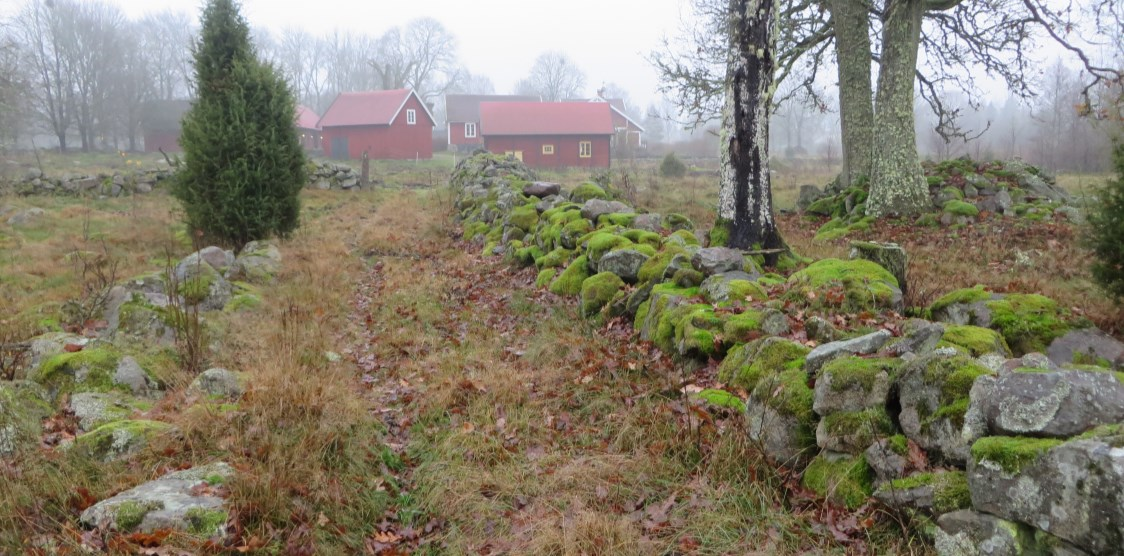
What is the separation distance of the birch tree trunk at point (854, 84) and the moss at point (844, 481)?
40.5ft

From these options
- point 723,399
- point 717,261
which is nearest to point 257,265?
point 717,261

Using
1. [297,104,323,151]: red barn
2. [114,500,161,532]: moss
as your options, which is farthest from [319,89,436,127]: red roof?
[114,500,161,532]: moss

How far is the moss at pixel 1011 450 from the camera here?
249 centimetres

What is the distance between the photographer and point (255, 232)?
38.7ft

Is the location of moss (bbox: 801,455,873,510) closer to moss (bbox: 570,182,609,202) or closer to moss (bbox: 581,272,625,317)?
moss (bbox: 581,272,625,317)

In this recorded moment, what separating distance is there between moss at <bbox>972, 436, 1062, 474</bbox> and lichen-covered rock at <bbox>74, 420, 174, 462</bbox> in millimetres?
4320

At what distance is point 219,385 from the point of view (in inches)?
193

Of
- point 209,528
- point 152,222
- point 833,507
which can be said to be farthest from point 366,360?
point 152,222

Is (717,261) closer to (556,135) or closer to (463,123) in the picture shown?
(556,135)

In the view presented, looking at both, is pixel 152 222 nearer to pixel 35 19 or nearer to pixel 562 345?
pixel 562 345

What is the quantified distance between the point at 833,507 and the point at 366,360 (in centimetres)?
455

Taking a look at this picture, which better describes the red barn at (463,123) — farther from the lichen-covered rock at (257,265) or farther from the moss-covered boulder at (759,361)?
the moss-covered boulder at (759,361)

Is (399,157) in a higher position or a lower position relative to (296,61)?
lower

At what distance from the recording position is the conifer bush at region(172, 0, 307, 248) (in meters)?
11.4
